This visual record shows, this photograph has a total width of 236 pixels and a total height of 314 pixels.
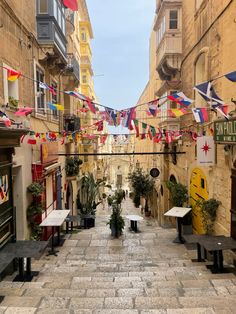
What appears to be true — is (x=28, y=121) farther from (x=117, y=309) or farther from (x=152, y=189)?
(x=152, y=189)

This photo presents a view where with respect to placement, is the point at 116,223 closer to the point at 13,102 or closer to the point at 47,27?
the point at 13,102

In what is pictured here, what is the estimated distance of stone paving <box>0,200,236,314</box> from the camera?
16.0ft

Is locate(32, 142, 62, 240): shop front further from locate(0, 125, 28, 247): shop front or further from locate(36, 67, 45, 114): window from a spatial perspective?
locate(0, 125, 28, 247): shop front

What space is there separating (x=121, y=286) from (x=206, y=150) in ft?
16.3

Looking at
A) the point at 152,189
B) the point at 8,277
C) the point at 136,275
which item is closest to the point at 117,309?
the point at 136,275

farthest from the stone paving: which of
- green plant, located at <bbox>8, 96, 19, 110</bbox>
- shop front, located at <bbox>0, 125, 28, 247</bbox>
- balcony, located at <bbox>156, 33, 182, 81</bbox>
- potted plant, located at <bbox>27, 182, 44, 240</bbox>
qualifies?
balcony, located at <bbox>156, 33, 182, 81</bbox>

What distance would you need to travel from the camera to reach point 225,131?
8.20m

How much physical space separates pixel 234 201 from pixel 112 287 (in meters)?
3.98

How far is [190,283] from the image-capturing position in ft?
20.6

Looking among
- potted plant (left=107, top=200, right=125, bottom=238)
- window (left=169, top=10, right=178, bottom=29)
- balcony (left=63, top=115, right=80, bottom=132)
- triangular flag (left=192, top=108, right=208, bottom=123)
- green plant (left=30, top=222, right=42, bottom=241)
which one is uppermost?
window (left=169, top=10, right=178, bottom=29)

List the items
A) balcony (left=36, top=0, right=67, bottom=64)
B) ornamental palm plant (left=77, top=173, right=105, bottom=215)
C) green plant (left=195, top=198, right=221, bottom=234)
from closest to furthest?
green plant (left=195, top=198, right=221, bottom=234)
balcony (left=36, top=0, right=67, bottom=64)
ornamental palm plant (left=77, top=173, right=105, bottom=215)

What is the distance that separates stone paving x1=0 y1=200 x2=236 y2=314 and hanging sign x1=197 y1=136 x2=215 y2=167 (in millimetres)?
3020

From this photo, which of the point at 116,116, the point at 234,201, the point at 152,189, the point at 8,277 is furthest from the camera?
the point at 152,189

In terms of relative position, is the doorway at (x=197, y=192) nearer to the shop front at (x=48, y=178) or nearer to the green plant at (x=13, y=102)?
the shop front at (x=48, y=178)
